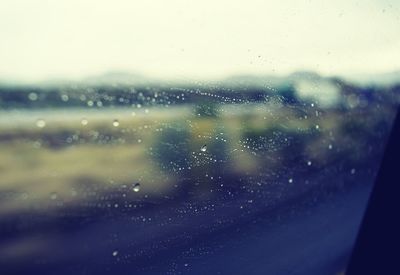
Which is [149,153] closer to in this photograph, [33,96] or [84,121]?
[84,121]

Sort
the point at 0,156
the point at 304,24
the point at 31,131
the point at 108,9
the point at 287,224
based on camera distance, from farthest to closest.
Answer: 1. the point at 287,224
2. the point at 304,24
3. the point at 0,156
4. the point at 31,131
5. the point at 108,9

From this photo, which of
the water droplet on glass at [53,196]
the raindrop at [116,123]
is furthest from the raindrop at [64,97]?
the water droplet on glass at [53,196]

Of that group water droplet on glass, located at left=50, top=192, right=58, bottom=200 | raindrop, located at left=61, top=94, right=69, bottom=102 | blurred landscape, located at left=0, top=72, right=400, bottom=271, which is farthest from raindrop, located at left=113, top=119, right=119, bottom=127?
water droplet on glass, located at left=50, top=192, right=58, bottom=200

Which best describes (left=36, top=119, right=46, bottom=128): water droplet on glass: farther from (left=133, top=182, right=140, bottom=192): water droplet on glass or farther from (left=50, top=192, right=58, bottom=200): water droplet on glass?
(left=133, top=182, right=140, bottom=192): water droplet on glass

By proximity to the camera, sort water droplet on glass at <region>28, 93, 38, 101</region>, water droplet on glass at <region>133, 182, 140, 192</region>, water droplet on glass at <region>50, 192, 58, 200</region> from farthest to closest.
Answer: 1. water droplet on glass at <region>133, 182, 140, 192</region>
2. water droplet on glass at <region>50, 192, 58, 200</region>
3. water droplet on glass at <region>28, 93, 38, 101</region>

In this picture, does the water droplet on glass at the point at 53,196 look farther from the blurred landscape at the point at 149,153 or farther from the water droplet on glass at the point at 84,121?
the water droplet on glass at the point at 84,121

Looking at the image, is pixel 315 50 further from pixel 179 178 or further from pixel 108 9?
pixel 108 9

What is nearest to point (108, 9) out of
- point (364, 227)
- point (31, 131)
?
point (31, 131)

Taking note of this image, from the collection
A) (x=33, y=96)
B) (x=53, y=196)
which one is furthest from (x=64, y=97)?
(x=53, y=196)
